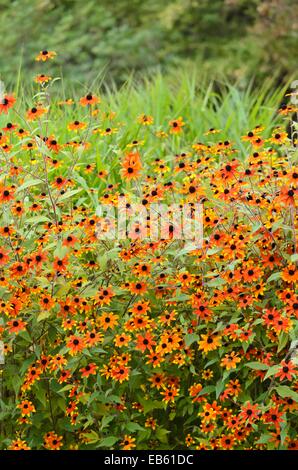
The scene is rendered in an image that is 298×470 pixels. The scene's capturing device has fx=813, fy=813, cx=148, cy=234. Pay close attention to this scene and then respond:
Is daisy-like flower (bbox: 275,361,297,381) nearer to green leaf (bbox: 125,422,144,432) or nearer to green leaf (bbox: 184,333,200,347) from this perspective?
green leaf (bbox: 184,333,200,347)

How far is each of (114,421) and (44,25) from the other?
9.67 m

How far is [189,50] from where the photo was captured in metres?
12.4

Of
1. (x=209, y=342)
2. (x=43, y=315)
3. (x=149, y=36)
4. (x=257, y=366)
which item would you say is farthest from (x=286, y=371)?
(x=149, y=36)

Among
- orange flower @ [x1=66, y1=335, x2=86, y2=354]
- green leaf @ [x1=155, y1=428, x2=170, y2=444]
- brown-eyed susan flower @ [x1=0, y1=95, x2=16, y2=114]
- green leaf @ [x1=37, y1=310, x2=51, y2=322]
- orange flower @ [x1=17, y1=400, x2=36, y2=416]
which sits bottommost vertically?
green leaf @ [x1=155, y1=428, x2=170, y2=444]

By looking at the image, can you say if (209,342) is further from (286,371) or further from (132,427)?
(132,427)

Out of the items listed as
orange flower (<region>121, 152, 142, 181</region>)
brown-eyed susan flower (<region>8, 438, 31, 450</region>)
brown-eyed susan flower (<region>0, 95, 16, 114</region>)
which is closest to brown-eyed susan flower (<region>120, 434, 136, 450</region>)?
brown-eyed susan flower (<region>8, 438, 31, 450</region>)

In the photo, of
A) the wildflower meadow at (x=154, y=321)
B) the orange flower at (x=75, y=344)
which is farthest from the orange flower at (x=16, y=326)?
the orange flower at (x=75, y=344)

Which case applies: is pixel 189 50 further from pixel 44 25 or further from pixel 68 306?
pixel 68 306

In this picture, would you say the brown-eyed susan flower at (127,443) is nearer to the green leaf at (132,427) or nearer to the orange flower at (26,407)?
the green leaf at (132,427)

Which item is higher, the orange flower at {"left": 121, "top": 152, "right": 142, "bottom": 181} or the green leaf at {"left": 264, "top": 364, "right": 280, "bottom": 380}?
the orange flower at {"left": 121, "top": 152, "right": 142, "bottom": 181}

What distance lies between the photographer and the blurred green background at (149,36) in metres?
10.7

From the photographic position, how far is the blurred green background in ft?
35.2
